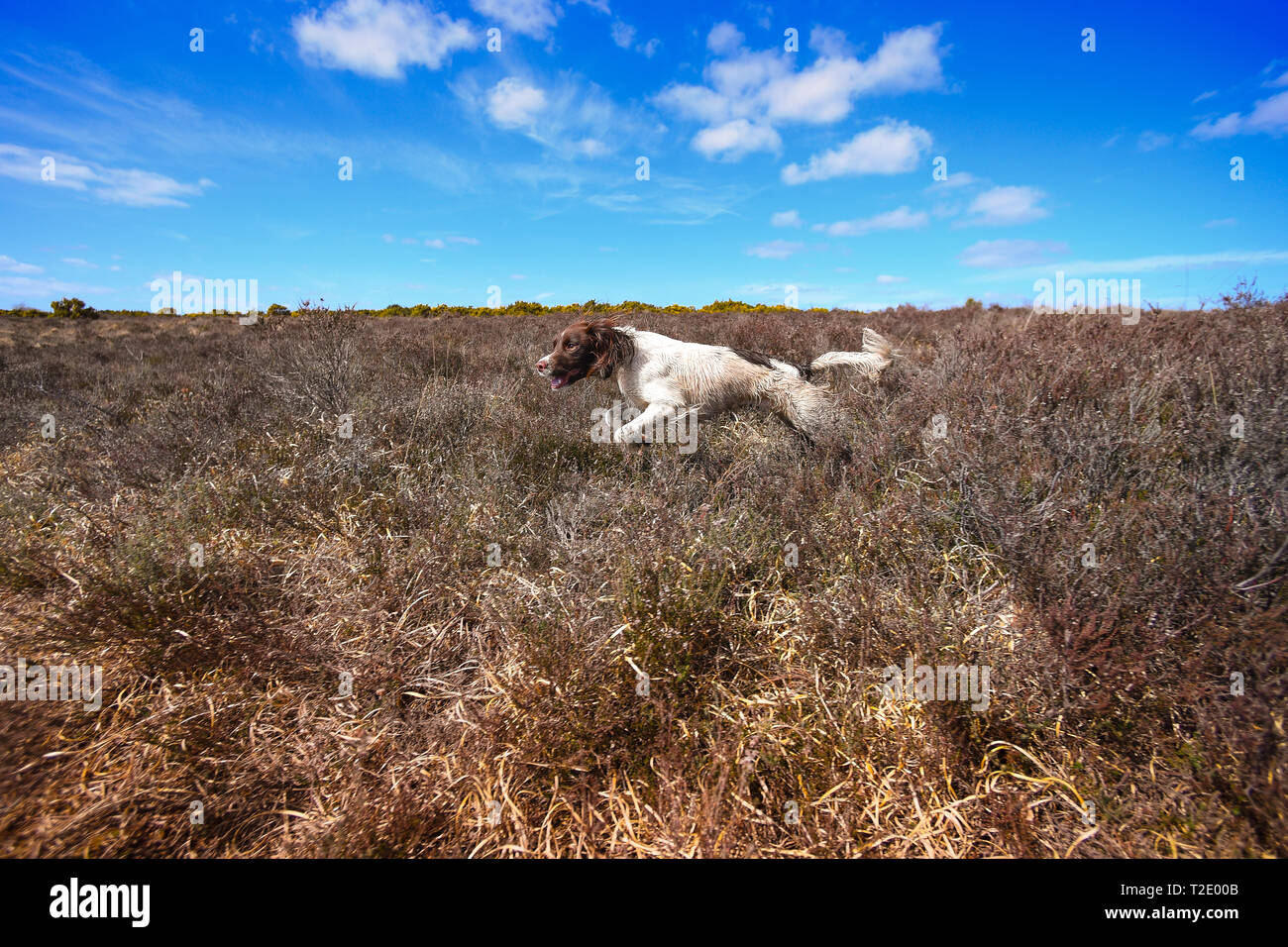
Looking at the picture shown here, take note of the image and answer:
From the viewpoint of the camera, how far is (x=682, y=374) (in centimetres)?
405

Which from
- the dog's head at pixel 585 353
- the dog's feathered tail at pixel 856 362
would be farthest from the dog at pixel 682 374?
the dog's feathered tail at pixel 856 362

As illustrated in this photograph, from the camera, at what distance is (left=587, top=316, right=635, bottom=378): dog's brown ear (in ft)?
13.5

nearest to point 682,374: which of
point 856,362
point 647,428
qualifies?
point 647,428

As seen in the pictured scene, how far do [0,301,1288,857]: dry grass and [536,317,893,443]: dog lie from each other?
1.89 ft

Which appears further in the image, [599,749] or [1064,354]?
[1064,354]

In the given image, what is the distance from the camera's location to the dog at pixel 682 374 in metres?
4.00

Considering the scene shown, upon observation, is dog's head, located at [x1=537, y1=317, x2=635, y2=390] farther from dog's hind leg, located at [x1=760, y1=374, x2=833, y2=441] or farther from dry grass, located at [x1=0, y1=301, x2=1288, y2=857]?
dog's hind leg, located at [x1=760, y1=374, x2=833, y2=441]

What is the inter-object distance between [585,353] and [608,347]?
0.68 feet

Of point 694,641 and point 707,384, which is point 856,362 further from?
point 694,641

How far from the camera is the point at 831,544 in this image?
2621 millimetres

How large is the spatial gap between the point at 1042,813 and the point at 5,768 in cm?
338

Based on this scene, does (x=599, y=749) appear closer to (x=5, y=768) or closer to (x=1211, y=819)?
(x=1211, y=819)

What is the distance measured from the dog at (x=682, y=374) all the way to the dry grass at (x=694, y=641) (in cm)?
58
